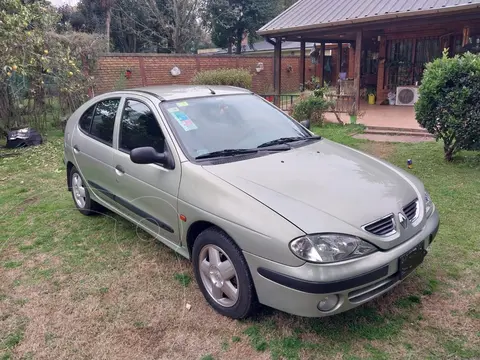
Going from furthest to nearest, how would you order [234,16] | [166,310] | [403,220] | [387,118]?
[234,16] < [387,118] < [166,310] < [403,220]

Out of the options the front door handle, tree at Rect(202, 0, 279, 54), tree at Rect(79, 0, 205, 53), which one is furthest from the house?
tree at Rect(202, 0, 279, 54)

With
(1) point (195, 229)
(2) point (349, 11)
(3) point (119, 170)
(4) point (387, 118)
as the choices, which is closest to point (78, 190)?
(3) point (119, 170)

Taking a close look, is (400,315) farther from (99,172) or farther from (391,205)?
(99,172)

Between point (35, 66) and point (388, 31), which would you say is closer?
point (35, 66)

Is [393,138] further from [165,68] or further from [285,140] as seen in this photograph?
[165,68]

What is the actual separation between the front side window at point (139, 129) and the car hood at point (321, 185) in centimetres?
70

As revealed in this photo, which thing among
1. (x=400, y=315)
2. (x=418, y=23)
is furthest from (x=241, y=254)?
(x=418, y=23)

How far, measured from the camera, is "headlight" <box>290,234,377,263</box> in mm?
2357

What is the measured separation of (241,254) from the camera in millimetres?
2646

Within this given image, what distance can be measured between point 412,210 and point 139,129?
236cm

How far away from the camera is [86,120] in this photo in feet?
15.2

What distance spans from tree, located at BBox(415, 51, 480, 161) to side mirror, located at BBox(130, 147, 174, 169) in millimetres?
4686

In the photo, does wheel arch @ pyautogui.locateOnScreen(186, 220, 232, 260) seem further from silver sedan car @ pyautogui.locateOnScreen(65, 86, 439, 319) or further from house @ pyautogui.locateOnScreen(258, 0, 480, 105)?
→ house @ pyautogui.locateOnScreen(258, 0, 480, 105)

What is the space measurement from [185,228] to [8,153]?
24.2 feet
